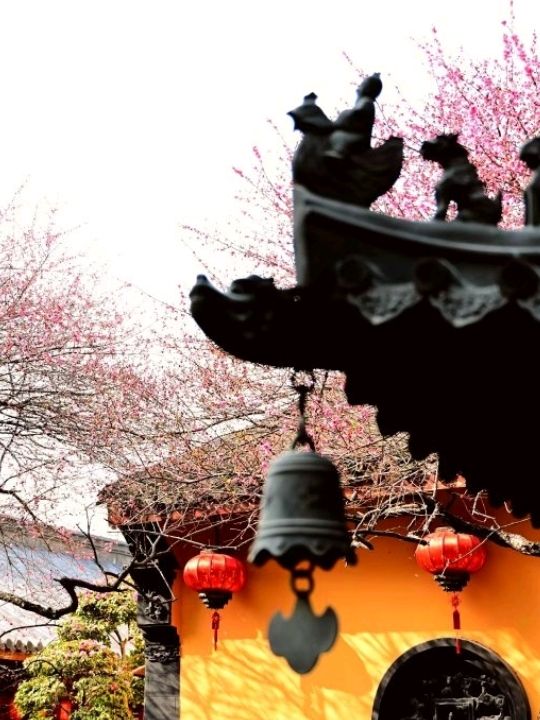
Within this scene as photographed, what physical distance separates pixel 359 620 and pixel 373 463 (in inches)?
77.5

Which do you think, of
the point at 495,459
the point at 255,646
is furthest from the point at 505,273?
Result: the point at 255,646

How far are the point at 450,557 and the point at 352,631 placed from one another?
6.02ft

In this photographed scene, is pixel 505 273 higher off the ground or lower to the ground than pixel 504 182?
lower

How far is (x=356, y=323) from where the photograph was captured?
85.7 inches

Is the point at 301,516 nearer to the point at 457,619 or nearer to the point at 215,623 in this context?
the point at 457,619

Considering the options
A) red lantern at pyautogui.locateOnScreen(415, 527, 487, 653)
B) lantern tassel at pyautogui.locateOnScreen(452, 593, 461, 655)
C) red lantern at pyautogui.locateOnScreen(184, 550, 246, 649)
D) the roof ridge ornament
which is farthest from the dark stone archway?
the roof ridge ornament

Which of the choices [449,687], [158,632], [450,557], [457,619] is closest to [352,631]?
[449,687]

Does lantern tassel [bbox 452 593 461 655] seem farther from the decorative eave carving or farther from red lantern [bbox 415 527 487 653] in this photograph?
the decorative eave carving

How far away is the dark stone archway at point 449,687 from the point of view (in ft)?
29.4

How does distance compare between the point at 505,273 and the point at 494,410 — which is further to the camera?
the point at 494,410

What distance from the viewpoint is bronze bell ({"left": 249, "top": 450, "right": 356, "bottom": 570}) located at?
219cm

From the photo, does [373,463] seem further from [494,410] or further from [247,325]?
[247,325]

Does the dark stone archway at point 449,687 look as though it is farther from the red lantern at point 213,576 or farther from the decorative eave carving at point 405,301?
the decorative eave carving at point 405,301

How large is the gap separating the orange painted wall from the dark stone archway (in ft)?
0.44
